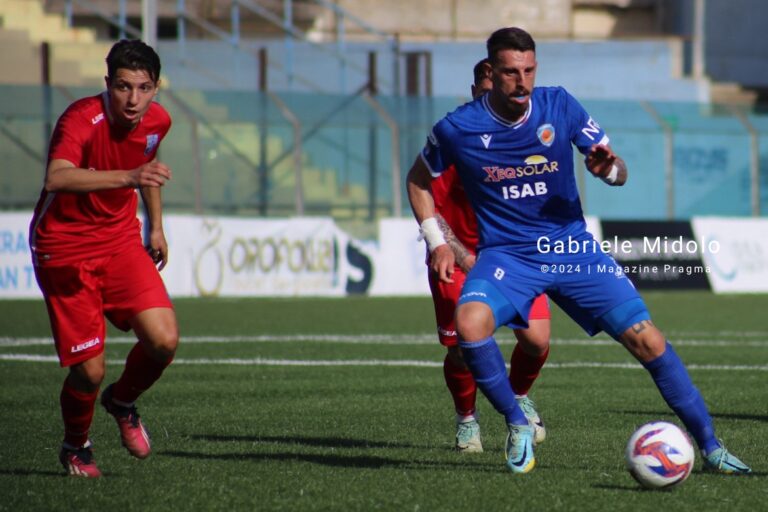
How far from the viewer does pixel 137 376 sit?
734 centimetres

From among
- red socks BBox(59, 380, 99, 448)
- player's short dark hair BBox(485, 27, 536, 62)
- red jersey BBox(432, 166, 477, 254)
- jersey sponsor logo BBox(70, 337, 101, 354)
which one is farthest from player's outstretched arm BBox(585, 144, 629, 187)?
red socks BBox(59, 380, 99, 448)

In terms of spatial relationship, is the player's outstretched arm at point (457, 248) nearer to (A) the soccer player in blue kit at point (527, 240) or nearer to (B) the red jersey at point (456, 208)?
(B) the red jersey at point (456, 208)

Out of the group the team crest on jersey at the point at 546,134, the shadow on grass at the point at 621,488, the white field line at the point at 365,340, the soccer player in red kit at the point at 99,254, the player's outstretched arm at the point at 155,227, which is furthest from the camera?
the white field line at the point at 365,340

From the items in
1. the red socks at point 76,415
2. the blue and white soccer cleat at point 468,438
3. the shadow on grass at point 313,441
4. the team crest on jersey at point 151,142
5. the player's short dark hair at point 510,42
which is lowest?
the shadow on grass at point 313,441

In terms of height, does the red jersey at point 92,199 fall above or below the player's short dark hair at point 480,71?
below

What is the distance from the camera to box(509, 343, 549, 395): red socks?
8.52m

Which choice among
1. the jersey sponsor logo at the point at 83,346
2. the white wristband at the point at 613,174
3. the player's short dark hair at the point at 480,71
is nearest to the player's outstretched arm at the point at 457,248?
the player's short dark hair at the point at 480,71

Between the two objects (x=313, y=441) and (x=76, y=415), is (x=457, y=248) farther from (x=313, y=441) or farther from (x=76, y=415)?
(x=76, y=415)

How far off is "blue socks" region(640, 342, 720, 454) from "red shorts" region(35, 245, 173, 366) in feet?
8.31

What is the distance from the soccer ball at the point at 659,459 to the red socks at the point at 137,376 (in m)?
2.49

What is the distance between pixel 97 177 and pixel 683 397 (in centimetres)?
302

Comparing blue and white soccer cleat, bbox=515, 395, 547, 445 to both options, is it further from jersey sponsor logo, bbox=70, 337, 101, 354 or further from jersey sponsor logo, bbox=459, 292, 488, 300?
jersey sponsor logo, bbox=70, 337, 101, 354

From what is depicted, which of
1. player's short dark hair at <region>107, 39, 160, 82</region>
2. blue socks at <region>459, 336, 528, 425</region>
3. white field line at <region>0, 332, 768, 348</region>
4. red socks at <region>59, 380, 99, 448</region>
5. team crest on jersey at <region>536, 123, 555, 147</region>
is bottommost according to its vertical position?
white field line at <region>0, 332, 768, 348</region>

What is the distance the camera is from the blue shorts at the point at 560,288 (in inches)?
272
